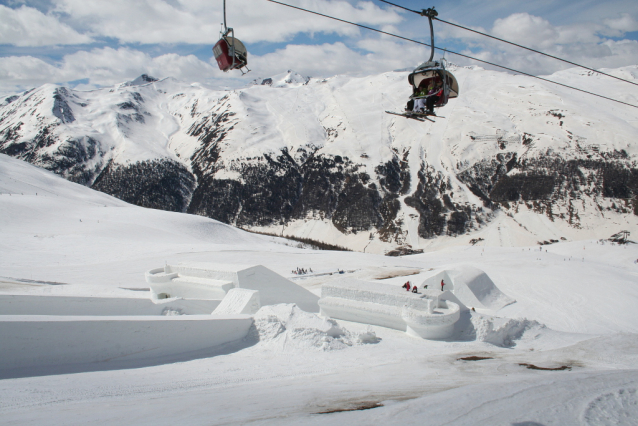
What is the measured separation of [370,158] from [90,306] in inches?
3271

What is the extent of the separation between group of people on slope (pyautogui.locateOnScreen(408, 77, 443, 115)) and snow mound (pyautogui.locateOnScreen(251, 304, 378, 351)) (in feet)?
20.3

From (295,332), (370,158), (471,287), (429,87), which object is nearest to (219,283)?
(295,332)

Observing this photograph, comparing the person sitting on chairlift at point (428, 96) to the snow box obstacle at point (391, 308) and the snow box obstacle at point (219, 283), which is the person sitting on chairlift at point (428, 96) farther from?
the snow box obstacle at point (219, 283)

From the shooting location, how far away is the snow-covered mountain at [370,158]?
73938mm

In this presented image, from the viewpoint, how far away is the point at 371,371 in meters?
8.17

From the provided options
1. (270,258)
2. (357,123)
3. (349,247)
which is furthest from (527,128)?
(270,258)

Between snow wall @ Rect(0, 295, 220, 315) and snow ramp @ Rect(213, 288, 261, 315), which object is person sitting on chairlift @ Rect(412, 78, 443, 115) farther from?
snow wall @ Rect(0, 295, 220, 315)

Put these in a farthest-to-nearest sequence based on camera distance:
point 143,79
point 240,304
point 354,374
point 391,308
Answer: point 143,79 < point 391,308 < point 240,304 < point 354,374

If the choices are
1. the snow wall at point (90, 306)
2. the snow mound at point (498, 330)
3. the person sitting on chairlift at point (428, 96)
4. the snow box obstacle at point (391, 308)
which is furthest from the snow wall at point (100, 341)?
the snow mound at point (498, 330)

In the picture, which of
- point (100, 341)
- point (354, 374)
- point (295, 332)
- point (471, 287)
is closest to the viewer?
point (100, 341)

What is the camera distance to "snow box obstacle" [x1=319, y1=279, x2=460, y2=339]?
39.0ft

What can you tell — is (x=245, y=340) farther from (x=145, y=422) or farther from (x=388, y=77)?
(x=388, y=77)

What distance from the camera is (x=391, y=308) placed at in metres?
12.6

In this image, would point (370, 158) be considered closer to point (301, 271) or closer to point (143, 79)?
point (301, 271)
